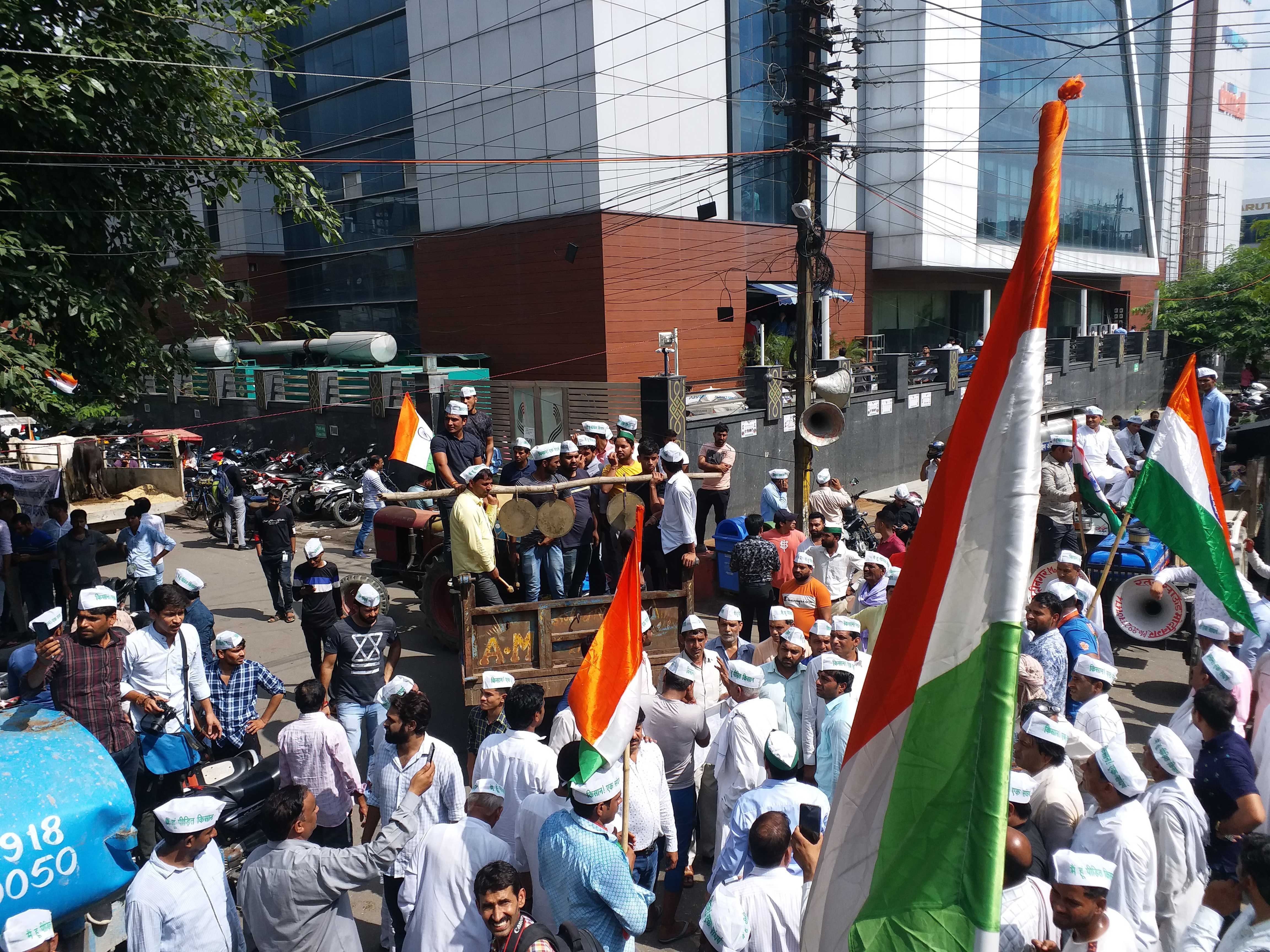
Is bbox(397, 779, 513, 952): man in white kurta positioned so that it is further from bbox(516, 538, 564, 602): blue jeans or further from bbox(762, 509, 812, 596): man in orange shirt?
bbox(762, 509, 812, 596): man in orange shirt

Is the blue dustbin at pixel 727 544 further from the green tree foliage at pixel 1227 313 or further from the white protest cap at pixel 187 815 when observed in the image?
the green tree foliage at pixel 1227 313

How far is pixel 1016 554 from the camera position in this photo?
1958mm

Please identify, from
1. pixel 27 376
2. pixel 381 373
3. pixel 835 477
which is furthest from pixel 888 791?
pixel 381 373

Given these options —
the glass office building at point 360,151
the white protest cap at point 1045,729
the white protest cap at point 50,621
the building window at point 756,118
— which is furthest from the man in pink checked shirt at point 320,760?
the glass office building at point 360,151

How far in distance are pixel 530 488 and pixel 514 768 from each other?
339 centimetres

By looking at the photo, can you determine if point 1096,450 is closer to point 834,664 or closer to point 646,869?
point 834,664

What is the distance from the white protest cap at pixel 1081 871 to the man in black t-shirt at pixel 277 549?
925 cm

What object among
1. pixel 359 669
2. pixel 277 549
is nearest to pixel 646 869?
pixel 359 669

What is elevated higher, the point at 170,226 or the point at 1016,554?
the point at 170,226

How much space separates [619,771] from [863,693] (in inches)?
75.8

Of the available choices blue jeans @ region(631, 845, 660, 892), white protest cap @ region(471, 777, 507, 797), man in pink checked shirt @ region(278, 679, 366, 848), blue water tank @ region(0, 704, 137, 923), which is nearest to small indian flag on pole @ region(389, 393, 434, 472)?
man in pink checked shirt @ region(278, 679, 366, 848)

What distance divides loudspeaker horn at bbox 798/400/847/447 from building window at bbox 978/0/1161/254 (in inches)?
849

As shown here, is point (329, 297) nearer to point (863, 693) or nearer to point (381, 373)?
point (381, 373)

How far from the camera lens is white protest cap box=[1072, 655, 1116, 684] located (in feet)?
16.5
